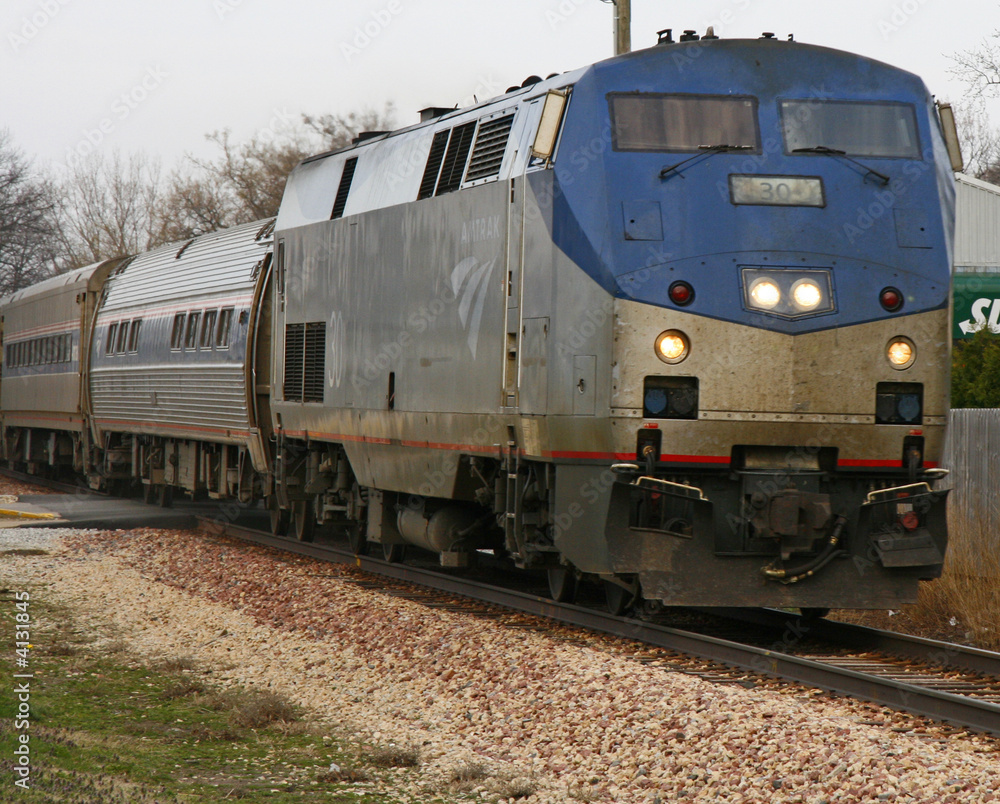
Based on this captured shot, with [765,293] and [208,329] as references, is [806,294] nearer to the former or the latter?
[765,293]

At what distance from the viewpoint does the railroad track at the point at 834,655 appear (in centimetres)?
700

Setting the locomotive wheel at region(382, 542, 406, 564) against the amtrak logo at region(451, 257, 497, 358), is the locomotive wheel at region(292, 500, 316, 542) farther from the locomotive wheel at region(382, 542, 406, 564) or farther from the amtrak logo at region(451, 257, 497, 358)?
the amtrak logo at region(451, 257, 497, 358)

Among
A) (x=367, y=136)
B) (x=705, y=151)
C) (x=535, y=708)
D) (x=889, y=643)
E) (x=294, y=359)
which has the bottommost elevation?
(x=535, y=708)

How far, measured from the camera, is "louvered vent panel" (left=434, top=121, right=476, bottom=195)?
408 inches

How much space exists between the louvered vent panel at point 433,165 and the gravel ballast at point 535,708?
3.43 m

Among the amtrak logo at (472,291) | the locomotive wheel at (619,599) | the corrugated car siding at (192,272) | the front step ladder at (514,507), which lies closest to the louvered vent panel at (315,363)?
the corrugated car siding at (192,272)

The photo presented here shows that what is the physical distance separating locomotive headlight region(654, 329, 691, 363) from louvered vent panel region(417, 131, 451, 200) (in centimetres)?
322

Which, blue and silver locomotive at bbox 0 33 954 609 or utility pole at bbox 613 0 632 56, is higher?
utility pole at bbox 613 0 632 56

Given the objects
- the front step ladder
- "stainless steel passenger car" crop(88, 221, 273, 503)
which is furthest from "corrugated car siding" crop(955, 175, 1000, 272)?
the front step ladder

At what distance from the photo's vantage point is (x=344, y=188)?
42.5 ft

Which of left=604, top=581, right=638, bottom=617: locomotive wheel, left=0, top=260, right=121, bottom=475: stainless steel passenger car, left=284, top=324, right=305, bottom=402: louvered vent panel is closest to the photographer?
left=604, top=581, right=638, bottom=617: locomotive wheel

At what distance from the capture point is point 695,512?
27.6 feet

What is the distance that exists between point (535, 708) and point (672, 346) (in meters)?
2.47

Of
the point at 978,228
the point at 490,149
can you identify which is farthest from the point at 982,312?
the point at 490,149
